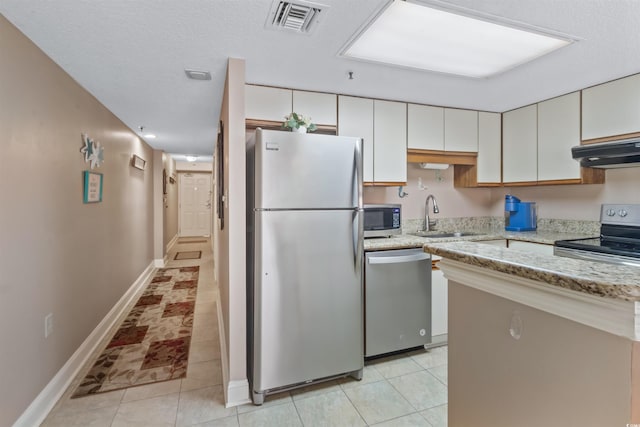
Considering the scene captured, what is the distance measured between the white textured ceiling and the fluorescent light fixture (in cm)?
9

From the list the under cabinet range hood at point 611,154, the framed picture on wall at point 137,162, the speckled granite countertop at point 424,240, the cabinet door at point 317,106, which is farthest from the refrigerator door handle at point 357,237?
the framed picture on wall at point 137,162

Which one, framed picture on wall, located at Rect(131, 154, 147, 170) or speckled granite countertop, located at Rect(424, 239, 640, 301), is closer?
speckled granite countertop, located at Rect(424, 239, 640, 301)

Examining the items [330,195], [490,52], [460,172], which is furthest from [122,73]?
[460,172]

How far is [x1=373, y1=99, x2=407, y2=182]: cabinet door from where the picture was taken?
9.52ft

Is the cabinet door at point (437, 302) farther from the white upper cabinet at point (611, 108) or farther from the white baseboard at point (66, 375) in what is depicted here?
the white baseboard at point (66, 375)

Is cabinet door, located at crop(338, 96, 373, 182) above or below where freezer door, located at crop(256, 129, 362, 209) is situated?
above

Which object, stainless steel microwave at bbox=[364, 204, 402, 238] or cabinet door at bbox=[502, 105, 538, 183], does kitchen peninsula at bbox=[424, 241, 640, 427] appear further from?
cabinet door at bbox=[502, 105, 538, 183]

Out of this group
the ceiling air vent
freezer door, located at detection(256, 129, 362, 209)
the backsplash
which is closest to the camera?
the ceiling air vent

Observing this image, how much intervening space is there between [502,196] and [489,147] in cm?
66

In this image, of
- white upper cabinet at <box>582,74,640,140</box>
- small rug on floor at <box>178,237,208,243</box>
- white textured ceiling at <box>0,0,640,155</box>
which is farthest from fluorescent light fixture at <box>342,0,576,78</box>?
small rug on floor at <box>178,237,208,243</box>

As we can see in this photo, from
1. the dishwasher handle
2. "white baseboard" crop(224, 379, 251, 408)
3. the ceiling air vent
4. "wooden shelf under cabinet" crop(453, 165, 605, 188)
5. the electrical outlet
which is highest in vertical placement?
the ceiling air vent

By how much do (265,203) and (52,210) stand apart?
1.44m

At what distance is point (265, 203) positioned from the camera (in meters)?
2.00

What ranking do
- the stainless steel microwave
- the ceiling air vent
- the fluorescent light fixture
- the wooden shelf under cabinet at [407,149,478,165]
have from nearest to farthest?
the ceiling air vent, the fluorescent light fixture, the stainless steel microwave, the wooden shelf under cabinet at [407,149,478,165]
